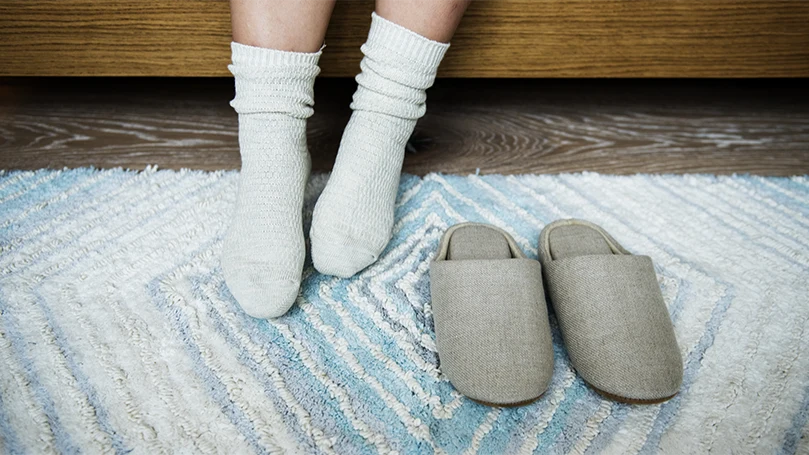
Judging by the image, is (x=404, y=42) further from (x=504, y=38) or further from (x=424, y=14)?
(x=504, y=38)

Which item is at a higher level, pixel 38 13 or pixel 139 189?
pixel 38 13

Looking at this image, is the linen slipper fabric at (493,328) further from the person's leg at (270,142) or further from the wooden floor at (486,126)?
the wooden floor at (486,126)

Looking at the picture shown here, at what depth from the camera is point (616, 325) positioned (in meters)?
0.42

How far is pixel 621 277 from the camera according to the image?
44 centimetres

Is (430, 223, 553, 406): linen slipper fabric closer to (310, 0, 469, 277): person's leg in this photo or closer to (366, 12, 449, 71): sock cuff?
(310, 0, 469, 277): person's leg

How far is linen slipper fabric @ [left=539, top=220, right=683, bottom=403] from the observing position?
398mm

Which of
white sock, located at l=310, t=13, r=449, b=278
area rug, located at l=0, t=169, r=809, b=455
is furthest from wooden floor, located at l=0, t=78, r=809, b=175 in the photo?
white sock, located at l=310, t=13, r=449, b=278

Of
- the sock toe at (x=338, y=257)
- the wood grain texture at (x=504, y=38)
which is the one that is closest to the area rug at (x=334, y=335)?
the sock toe at (x=338, y=257)

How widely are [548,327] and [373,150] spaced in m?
0.26

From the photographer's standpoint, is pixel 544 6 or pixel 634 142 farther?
pixel 634 142

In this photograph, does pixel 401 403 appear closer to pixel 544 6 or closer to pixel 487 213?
pixel 487 213

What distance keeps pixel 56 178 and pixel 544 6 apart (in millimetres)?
684

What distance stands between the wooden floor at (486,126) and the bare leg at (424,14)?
235mm

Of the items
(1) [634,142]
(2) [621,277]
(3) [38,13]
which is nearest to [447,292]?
(2) [621,277]
